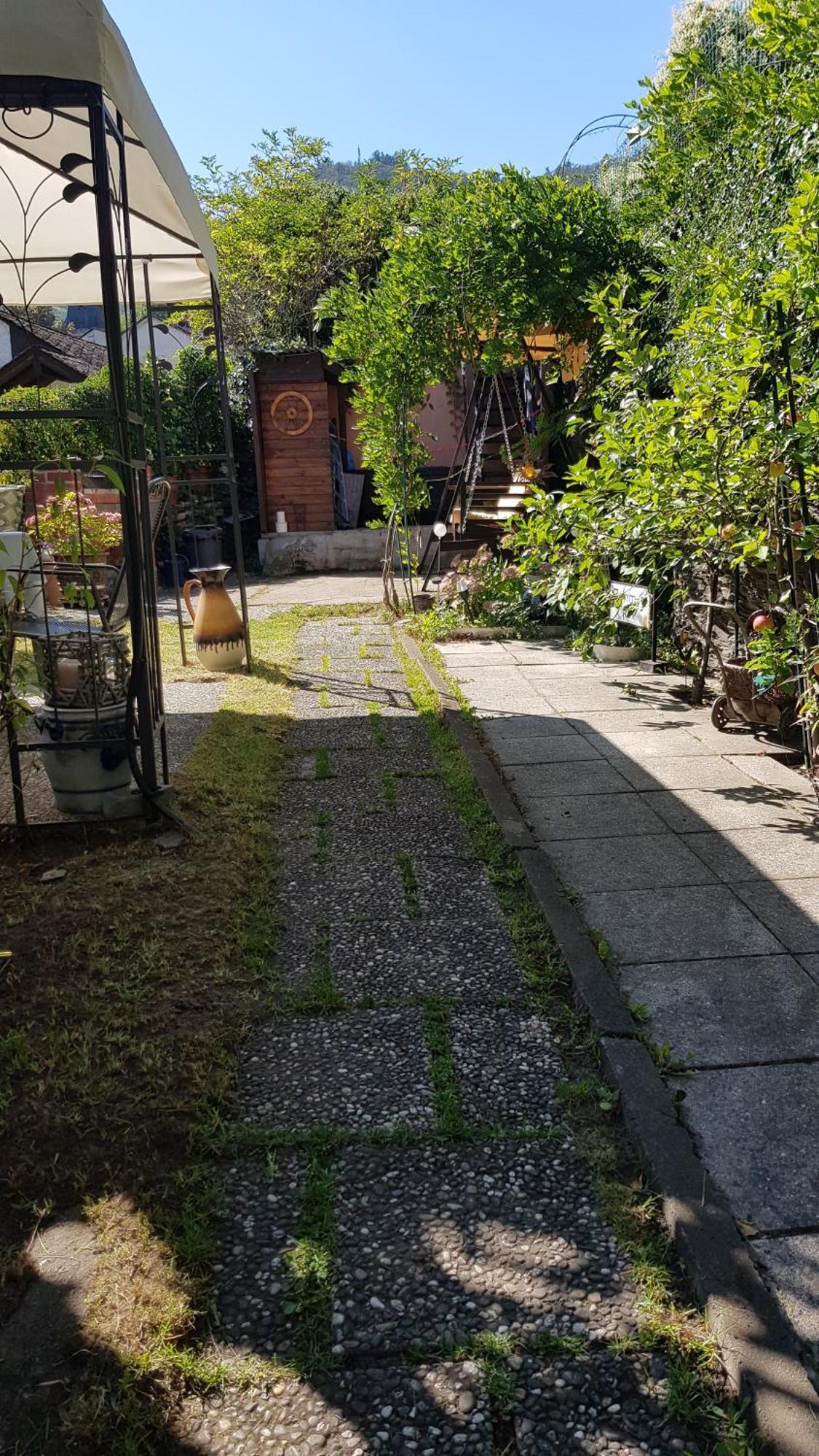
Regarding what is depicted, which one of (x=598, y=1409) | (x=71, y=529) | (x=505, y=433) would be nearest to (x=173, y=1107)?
(x=598, y=1409)

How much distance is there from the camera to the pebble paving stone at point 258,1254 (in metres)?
1.74

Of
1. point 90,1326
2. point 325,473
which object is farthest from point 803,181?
point 325,473

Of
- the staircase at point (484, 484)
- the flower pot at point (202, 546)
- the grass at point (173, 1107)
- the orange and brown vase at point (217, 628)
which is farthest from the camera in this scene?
the flower pot at point (202, 546)

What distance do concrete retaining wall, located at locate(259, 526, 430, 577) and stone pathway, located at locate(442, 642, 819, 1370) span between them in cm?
931

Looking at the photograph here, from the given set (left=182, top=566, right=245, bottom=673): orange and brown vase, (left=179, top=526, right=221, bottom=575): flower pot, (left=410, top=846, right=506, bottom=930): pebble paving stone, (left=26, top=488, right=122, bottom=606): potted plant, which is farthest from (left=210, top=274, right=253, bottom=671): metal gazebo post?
(left=179, top=526, right=221, bottom=575): flower pot

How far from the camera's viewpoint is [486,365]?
8.62m

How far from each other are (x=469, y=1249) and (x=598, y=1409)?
1.25 ft

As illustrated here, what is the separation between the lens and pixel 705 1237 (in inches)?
74.0

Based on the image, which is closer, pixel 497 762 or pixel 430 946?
pixel 430 946

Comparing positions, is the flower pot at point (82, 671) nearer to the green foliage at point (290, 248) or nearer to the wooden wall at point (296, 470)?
the wooden wall at point (296, 470)

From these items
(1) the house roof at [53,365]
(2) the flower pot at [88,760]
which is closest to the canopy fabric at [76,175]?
(2) the flower pot at [88,760]

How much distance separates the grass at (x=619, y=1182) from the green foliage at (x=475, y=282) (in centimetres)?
608

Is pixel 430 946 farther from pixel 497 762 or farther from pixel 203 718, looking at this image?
pixel 203 718

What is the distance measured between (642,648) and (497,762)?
2.95 m
